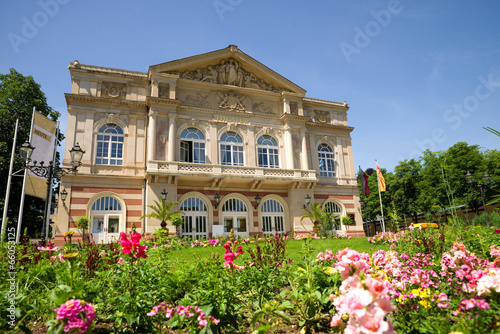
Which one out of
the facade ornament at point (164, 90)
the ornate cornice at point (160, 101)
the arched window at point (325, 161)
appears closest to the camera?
the ornate cornice at point (160, 101)

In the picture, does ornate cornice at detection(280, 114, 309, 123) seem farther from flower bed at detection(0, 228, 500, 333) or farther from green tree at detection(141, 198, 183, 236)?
flower bed at detection(0, 228, 500, 333)

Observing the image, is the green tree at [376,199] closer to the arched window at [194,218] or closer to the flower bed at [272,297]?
the arched window at [194,218]

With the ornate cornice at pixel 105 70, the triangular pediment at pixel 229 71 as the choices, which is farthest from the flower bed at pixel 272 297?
the triangular pediment at pixel 229 71

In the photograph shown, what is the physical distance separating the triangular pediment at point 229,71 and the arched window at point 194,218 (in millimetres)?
9714

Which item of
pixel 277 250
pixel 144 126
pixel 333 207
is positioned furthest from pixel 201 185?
pixel 277 250

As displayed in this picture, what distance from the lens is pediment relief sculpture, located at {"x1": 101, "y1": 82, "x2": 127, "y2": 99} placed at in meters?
22.1

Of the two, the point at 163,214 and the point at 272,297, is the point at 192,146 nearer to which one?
the point at 163,214

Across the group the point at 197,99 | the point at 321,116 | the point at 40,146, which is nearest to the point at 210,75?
the point at 197,99

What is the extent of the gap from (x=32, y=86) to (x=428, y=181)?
1687 inches

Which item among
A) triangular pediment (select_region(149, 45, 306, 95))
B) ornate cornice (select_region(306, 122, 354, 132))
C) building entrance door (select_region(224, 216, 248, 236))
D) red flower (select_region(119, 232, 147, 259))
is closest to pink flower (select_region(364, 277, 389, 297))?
red flower (select_region(119, 232, 147, 259))

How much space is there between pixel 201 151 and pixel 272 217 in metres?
7.54

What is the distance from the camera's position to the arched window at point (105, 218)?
20.0m

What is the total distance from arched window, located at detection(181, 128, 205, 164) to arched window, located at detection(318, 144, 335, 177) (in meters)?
10.6

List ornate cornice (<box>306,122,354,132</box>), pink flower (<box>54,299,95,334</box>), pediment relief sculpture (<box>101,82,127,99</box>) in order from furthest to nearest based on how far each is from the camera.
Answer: ornate cornice (<box>306,122,354,132</box>)
pediment relief sculpture (<box>101,82,127,99</box>)
pink flower (<box>54,299,95,334</box>)
